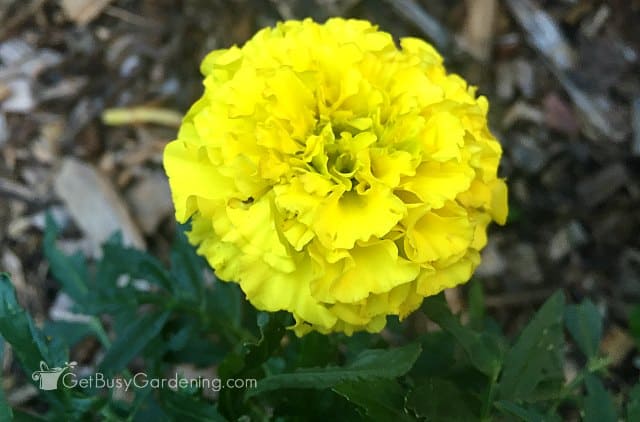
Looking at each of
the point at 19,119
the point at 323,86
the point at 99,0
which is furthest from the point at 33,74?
the point at 323,86

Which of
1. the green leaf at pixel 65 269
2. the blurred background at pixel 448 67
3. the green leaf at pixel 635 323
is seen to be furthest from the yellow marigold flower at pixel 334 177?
the blurred background at pixel 448 67

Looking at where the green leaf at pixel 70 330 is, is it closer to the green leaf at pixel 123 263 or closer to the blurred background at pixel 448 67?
the green leaf at pixel 123 263

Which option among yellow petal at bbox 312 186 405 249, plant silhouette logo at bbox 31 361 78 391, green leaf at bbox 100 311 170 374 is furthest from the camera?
green leaf at bbox 100 311 170 374

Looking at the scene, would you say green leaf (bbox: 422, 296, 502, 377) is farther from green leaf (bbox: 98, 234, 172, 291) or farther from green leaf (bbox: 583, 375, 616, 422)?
green leaf (bbox: 98, 234, 172, 291)

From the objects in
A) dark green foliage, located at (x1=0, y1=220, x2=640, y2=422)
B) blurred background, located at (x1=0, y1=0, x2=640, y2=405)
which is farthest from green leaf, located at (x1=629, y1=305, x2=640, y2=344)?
dark green foliage, located at (x1=0, y1=220, x2=640, y2=422)

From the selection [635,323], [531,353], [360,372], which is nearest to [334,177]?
[360,372]

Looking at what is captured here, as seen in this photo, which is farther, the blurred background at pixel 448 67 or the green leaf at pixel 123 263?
the blurred background at pixel 448 67

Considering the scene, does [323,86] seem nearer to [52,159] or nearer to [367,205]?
[367,205]
